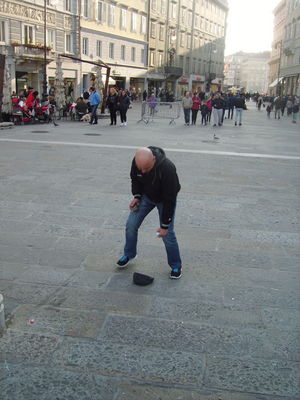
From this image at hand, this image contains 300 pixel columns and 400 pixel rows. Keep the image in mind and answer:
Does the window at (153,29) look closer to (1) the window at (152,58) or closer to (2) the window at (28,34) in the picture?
(1) the window at (152,58)

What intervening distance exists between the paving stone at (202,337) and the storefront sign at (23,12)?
98.0 feet

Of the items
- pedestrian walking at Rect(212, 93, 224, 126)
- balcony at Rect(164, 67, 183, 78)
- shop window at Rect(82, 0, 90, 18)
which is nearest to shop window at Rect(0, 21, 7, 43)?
shop window at Rect(82, 0, 90, 18)

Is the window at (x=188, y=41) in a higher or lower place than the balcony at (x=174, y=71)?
higher

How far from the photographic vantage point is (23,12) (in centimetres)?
3050

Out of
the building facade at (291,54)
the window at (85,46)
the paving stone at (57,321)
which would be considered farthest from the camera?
the building facade at (291,54)

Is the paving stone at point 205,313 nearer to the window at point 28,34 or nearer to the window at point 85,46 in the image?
the window at point 28,34

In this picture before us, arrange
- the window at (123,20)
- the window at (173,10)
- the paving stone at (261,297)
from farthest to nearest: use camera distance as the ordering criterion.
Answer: the window at (173,10), the window at (123,20), the paving stone at (261,297)

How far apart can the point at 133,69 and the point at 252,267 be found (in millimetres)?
45367

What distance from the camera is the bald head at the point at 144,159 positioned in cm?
404

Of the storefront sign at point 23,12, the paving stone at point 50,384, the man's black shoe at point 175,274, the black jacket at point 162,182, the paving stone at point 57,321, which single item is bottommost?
the paving stone at point 50,384

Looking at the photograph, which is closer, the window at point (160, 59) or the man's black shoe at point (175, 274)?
the man's black shoe at point (175, 274)

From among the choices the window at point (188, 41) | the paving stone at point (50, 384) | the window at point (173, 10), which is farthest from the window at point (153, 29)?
the paving stone at point (50, 384)

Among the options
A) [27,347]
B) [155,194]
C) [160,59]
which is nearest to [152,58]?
[160,59]

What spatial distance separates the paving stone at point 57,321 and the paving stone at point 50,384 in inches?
19.1
